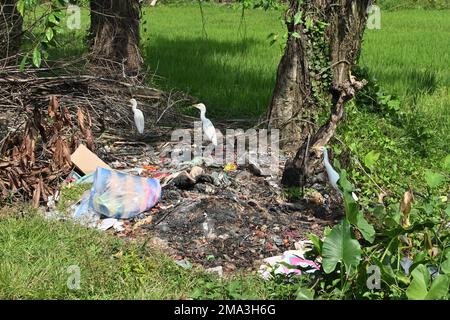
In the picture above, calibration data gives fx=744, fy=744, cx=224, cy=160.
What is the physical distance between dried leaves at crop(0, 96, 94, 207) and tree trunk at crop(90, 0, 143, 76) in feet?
7.98

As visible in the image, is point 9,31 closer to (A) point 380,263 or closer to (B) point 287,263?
(B) point 287,263

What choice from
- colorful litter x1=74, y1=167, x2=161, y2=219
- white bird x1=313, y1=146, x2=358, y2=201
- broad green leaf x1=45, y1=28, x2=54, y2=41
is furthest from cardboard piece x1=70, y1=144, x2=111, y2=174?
white bird x1=313, y1=146, x2=358, y2=201

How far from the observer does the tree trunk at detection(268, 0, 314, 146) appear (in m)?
6.21

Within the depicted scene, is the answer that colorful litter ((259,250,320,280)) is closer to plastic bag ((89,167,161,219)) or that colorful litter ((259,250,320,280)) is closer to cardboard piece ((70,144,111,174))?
plastic bag ((89,167,161,219))

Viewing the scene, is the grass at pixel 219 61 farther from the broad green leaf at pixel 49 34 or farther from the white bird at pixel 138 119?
the broad green leaf at pixel 49 34

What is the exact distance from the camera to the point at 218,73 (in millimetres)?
9461

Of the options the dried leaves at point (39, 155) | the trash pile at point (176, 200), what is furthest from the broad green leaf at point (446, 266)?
the dried leaves at point (39, 155)

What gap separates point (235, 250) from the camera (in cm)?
440

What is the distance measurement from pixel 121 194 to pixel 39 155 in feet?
3.44

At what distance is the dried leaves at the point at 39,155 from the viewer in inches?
195

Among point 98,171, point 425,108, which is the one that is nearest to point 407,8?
point 425,108

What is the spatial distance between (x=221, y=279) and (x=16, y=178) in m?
1.78

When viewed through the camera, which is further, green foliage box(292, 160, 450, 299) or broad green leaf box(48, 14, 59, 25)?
broad green leaf box(48, 14, 59, 25)
